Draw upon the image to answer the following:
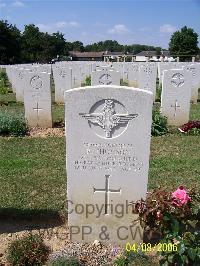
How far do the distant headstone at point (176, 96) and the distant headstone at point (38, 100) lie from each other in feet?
10.3

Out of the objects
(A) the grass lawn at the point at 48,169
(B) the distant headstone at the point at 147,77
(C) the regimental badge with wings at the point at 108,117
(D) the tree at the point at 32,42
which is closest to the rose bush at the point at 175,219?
(C) the regimental badge with wings at the point at 108,117

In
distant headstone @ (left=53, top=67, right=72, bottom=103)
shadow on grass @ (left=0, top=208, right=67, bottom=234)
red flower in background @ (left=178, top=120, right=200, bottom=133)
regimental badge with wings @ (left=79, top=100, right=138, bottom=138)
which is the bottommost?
shadow on grass @ (left=0, top=208, right=67, bottom=234)

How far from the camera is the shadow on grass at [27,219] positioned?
5113mm

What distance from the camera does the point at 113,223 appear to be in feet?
15.3

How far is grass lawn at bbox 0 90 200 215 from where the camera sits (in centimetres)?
590

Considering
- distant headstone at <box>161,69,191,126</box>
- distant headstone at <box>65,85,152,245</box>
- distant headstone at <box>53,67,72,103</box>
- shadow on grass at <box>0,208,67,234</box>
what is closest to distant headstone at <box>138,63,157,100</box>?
distant headstone at <box>53,67,72,103</box>

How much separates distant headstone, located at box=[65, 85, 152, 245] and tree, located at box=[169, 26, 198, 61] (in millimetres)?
72617

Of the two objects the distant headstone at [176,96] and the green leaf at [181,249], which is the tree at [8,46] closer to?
the distant headstone at [176,96]

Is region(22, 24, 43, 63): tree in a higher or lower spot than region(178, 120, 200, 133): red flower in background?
higher

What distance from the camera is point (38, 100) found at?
10.6 m

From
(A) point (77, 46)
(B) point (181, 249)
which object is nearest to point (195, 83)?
(B) point (181, 249)

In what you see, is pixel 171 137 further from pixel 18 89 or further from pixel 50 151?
pixel 18 89

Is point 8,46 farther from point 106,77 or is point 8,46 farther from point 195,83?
point 106,77

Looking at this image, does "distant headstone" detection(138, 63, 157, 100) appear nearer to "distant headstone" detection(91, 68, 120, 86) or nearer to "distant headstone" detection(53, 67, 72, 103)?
"distant headstone" detection(53, 67, 72, 103)
